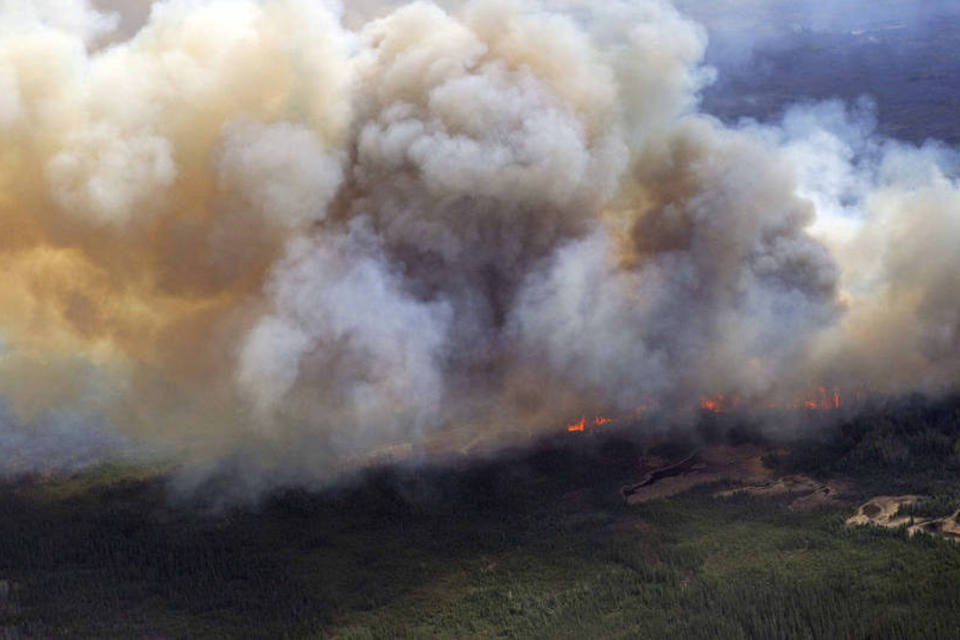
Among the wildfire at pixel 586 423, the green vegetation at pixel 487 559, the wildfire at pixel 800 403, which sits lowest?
the green vegetation at pixel 487 559

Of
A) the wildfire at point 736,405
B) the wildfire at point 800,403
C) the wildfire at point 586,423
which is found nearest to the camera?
the wildfire at point 800,403

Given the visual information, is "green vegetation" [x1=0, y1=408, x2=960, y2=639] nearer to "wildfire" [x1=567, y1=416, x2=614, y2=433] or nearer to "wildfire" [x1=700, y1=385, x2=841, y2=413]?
"wildfire" [x1=567, y1=416, x2=614, y2=433]

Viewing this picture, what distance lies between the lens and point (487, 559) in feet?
204

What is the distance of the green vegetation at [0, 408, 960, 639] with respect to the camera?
2067 inches

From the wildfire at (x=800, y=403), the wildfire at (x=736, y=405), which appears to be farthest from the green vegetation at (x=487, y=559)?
the wildfire at (x=800, y=403)

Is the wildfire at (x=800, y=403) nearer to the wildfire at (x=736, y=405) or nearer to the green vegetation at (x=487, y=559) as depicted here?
the wildfire at (x=736, y=405)

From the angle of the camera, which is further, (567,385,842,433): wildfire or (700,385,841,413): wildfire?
(567,385,842,433): wildfire

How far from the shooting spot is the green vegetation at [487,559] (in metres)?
52.5

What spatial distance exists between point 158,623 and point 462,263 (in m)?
31.4

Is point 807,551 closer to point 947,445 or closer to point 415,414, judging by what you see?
point 947,445

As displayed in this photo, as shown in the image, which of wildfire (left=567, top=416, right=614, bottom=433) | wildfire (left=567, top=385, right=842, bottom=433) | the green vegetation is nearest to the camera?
→ the green vegetation

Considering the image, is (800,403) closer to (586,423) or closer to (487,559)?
(586,423)

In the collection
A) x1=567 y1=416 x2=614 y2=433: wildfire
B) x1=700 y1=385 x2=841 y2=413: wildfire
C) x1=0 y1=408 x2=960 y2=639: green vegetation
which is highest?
x1=567 y1=416 x2=614 y2=433: wildfire

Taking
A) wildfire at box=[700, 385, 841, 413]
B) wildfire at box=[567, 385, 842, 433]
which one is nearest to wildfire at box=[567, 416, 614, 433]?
wildfire at box=[567, 385, 842, 433]
